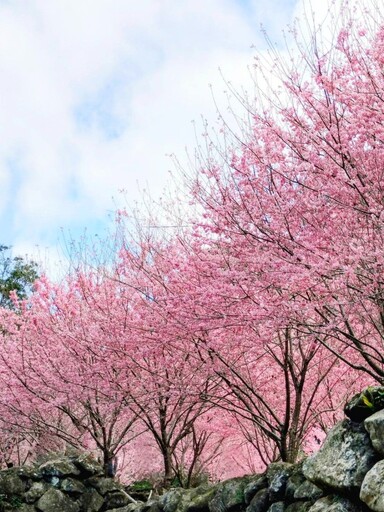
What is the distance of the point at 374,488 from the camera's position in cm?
420

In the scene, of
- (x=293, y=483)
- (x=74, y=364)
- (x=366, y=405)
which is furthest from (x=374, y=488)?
(x=74, y=364)

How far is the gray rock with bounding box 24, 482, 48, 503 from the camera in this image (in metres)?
9.12

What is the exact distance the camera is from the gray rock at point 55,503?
346 inches

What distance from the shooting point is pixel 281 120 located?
7.22 m

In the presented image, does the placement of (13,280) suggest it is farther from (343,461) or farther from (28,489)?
(343,461)

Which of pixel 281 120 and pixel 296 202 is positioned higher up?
pixel 281 120

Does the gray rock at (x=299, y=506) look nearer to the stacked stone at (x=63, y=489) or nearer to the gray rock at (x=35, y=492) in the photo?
the stacked stone at (x=63, y=489)

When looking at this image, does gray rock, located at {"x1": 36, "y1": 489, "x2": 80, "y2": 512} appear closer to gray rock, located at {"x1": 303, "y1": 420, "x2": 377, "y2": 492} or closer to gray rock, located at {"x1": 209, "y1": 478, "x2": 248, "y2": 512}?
gray rock, located at {"x1": 209, "y1": 478, "x2": 248, "y2": 512}

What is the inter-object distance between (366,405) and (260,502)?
1.80 meters

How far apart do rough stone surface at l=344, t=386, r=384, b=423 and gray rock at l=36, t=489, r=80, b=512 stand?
551 centimetres

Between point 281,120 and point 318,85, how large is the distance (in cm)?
67

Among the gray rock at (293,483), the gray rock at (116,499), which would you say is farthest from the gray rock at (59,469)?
the gray rock at (293,483)

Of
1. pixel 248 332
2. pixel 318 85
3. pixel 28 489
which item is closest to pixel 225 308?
pixel 248 332

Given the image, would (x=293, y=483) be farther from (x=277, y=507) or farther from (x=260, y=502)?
(x=260, y=502)
